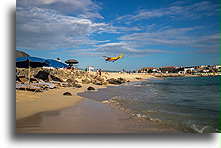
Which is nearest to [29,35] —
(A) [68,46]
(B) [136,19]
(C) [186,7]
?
(A) [68,46]

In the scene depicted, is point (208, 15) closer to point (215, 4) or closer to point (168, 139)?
point (215, 4)

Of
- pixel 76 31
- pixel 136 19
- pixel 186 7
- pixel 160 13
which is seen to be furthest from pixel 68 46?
pixel 186 7

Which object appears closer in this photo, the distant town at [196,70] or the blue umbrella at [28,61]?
the blue umbrella at [28,61]

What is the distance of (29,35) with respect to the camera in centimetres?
511

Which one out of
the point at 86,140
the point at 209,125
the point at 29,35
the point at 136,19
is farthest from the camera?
the point at 136,19

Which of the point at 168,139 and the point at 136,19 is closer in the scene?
the point at 168,139

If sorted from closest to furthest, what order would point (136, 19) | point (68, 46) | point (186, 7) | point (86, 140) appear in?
point (86, 140) → point (186, 7) → point (136, 19) → point (68, 46)

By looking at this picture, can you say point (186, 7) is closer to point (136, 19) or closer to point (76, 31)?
point (136, 19)

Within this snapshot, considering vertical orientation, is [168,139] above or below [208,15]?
below

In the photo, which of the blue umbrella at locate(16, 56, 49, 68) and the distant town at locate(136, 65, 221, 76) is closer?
the blue umbrella at locate(16, 56, 49, 68)

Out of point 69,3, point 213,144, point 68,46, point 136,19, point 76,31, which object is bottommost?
point 213,144

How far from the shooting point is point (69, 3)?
5125 mm

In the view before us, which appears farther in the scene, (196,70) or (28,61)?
(196,70)

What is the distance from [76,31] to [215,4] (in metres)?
4.50
